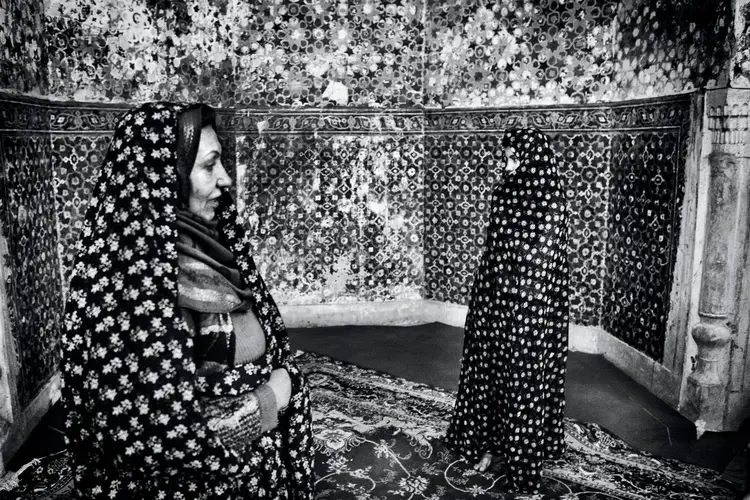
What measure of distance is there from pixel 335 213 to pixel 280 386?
3557 mm

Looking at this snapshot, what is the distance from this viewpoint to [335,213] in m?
5.07

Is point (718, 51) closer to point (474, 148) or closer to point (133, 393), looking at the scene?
point (474, 148)

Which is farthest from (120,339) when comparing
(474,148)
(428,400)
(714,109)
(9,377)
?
(474,148)

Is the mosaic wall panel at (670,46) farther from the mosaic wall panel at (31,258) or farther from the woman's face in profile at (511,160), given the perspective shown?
the mosaic wall panel at (31,258)

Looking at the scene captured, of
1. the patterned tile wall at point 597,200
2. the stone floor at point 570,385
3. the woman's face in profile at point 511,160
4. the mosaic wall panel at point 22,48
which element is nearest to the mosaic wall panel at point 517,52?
the patterned tile wall at point 597,200

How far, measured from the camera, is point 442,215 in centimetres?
504

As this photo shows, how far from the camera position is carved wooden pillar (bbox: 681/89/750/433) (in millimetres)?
3094

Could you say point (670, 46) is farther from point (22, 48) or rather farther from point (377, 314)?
point (22, 48)

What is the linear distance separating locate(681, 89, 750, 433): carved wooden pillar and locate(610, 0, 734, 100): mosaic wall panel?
0.21 metres

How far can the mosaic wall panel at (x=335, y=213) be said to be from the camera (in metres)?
4.95

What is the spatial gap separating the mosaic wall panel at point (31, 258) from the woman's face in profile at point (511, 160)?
2611 mm

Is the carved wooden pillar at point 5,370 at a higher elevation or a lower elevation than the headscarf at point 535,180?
lower

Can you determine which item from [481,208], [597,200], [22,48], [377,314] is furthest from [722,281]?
[22,48]

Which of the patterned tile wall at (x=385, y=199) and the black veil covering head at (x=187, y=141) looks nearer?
the black veil covering head at (x=187, y=141)
